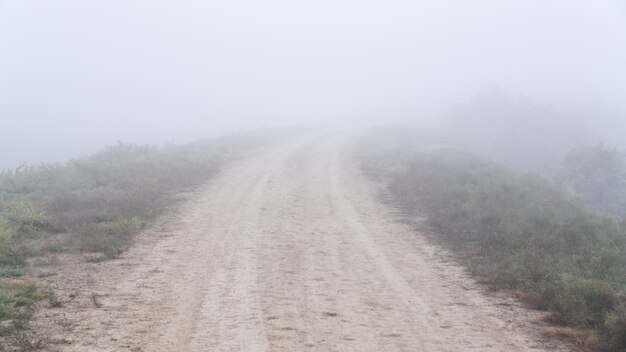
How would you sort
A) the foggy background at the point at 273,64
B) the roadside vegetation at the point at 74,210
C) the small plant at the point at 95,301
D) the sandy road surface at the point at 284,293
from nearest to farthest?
1. the sandy road surface at the point at 284,293
2. the small plant at the point at 95,301
3. the roadside vegetation at the point at 74,210
4. the foggy background at the point at 273,64

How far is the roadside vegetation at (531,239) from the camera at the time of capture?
22.9ft

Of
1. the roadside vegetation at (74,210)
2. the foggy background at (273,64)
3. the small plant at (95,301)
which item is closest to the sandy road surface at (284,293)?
the small plant at (95,301)

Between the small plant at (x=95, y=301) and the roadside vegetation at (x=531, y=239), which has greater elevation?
the small plant at (x=95, y=301)

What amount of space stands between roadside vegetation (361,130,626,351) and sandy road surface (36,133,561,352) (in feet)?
1.82

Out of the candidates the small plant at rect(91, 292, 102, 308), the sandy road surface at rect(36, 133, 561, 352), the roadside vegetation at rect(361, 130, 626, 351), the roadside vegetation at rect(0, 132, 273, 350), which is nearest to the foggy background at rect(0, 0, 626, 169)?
the roadside vegetation at rect(0, 132, 273, 350)

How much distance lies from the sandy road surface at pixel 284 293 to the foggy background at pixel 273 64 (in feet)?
122

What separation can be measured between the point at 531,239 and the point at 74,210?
9.93m

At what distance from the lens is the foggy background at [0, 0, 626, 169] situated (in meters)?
63.7

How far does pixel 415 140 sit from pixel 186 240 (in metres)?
21.9

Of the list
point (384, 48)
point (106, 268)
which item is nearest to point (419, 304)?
point (106, 268)

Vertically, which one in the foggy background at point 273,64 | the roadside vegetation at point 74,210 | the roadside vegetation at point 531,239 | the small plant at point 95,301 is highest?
the foggy background at point 273,64

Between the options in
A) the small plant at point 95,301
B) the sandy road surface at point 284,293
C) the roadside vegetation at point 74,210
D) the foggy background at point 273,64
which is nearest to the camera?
the sandy road surface at point 284,293

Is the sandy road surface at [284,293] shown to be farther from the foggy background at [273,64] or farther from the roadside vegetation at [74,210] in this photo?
the foggy background at [273,64]

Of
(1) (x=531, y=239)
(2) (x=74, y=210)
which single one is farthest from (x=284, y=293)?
(2) (x=74, y=210)
